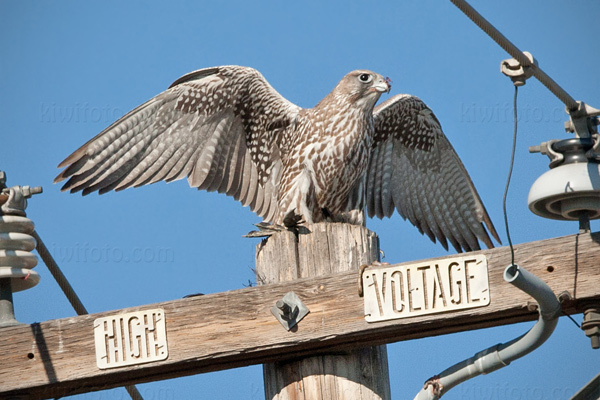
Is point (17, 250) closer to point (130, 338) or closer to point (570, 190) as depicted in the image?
point (130, 338)

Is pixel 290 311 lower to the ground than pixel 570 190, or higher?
lower

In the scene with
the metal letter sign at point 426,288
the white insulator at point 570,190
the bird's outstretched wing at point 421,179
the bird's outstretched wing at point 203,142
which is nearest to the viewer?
the white insulator at point 570,190

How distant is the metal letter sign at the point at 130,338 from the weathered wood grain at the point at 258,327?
0.11ft

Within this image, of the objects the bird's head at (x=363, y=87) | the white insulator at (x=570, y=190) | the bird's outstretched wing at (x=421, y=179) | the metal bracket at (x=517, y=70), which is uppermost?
the bird's head at (x=363, y=87)

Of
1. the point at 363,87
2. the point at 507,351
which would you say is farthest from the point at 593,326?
the point at 363,87

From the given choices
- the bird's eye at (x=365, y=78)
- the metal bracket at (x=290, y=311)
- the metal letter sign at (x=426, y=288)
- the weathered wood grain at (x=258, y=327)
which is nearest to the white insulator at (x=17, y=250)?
the weathered wood grain at (x=258, y=327)

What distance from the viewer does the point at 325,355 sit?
4715 mm

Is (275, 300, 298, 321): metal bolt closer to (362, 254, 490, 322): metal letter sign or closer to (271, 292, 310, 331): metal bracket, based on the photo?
(271, 292, 310, 331): metal bracket

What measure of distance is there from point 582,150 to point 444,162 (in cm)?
384

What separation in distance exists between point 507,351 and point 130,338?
160cm

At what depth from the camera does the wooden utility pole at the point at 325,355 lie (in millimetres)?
4668

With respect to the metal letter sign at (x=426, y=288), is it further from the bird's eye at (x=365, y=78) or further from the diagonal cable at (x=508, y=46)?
the bird's eye at (x=365, y=78)

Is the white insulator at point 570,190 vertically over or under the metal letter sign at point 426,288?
over

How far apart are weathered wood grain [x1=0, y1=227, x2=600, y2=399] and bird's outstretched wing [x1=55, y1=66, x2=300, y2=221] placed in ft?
6.31
